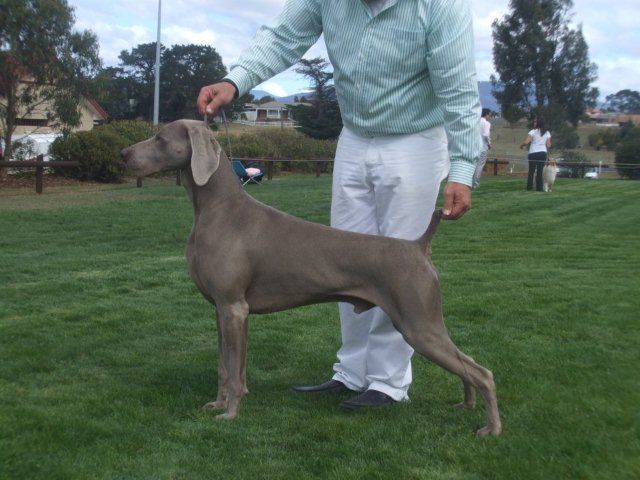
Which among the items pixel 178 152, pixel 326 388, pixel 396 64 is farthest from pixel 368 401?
pixel 396 64

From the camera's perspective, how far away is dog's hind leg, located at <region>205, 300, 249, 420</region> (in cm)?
461

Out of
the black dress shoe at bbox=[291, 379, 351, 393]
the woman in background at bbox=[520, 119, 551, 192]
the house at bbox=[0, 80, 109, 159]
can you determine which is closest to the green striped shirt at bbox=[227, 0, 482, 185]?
the black dress shoe at bbox=[291, 379, 351, 393]

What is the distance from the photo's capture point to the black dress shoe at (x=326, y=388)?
538 cm

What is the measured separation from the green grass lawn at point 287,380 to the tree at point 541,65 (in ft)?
167

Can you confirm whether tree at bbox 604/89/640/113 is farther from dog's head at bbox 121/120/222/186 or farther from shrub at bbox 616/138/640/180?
dog's head at bbox 121/120/222/186

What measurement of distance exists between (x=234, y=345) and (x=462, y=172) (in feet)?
5.25

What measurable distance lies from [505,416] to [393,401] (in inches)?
27.5

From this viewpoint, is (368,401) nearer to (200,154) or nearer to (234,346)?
Answer: (234,346)

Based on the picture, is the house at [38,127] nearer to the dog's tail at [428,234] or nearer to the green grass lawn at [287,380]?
the green grass lawn at [287,380]

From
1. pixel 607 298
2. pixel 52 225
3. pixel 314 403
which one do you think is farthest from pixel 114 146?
pixel 314 403

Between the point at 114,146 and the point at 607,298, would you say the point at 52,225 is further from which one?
the point at 114,146

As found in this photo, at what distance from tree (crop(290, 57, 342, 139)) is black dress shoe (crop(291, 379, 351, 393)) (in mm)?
51401

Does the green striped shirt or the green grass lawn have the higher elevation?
the green striped shirt

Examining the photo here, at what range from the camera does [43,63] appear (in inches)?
982
